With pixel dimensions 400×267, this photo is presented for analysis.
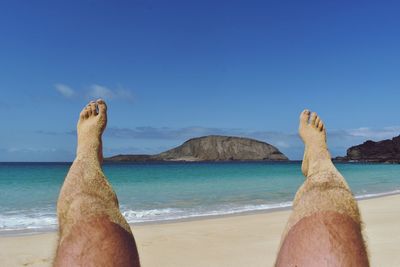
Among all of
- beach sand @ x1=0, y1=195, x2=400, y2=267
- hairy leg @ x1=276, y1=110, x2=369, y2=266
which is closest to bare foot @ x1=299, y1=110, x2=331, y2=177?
hairy leg @ x1=276, y1=110, x2=369, y2=266

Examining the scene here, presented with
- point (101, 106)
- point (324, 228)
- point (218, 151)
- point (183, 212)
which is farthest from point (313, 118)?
point (218, 151)

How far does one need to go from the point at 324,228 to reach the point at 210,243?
325cm

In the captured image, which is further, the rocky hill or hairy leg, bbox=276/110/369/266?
the rocky hill

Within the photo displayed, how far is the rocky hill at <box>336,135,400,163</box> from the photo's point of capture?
289 feet

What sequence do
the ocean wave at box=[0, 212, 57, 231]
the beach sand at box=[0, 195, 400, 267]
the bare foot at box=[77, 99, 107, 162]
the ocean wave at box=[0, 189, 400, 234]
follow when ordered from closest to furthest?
the bare foot at box=[77, 99, 107, 162], the beach sand at box=[0, 195, 400, 267], the ocean wave at box=[0, 212, 57, 231], the ocean wave at box=[0, 189, 400, 234]

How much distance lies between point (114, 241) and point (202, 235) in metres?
3.72

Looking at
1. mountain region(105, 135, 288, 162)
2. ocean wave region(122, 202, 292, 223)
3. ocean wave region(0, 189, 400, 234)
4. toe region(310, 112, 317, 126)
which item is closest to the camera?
toe region(310, 112, 317, 126)

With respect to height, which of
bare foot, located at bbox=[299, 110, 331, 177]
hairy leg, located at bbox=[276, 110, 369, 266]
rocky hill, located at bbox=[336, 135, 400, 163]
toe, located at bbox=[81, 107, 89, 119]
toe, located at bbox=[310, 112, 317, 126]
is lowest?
hairy leg, located at bbox=[276, 110, 369, 266]

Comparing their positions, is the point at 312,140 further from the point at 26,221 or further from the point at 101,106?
the point at 26,221

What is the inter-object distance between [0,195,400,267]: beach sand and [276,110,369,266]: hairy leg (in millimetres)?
1847

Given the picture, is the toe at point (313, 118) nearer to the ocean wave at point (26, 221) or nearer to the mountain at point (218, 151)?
the ocean wave at point (26, 221)

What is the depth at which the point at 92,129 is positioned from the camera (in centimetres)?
324

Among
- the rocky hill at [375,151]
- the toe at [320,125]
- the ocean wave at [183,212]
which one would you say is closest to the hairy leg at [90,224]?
the toe at [320,125]

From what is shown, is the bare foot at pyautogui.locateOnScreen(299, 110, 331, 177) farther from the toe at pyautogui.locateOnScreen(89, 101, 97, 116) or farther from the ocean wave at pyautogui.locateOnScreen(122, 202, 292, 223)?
the ocean wave at pyautogui.locateOnScreen(122, 202, 292, 223)
